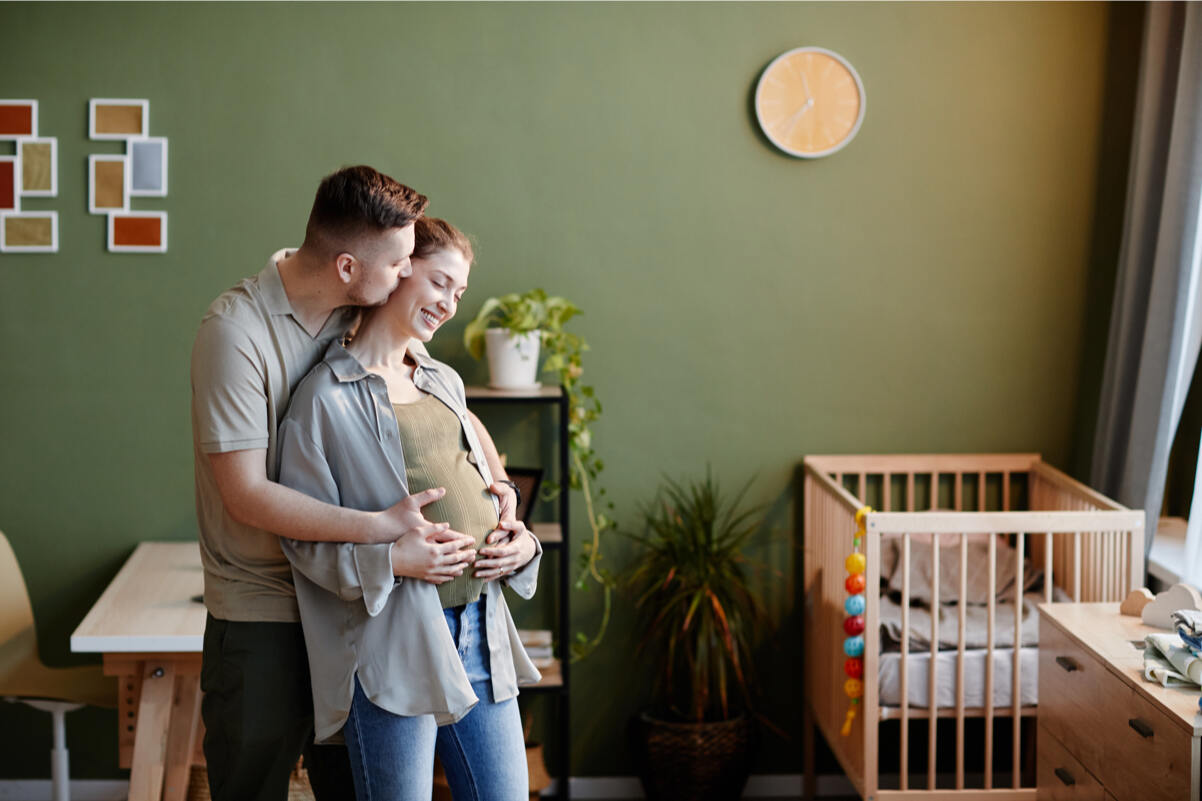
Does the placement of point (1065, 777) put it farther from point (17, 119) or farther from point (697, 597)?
point (17, 119)

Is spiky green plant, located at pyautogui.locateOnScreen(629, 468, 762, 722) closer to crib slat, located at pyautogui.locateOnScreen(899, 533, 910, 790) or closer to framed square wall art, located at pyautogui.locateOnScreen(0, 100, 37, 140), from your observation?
crib slat, located at pyautogui.locateOnScreen(899, 533, 910, 790)

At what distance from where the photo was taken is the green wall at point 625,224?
9.77ft

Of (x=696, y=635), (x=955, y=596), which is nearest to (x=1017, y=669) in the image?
(x=955, y=596)

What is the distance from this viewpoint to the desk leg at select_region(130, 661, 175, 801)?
7.35ft

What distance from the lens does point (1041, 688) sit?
2.22m

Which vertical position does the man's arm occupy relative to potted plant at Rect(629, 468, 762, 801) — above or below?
above

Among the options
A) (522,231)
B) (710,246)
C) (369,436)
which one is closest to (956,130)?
(710,246)

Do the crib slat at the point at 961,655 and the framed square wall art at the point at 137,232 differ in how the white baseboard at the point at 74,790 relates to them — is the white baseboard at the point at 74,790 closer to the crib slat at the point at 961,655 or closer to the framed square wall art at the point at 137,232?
the framed square wall art at the point at 137,232

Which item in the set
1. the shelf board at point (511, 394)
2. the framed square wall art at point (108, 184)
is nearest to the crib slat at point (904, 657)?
the shelf board at point (511, 394)

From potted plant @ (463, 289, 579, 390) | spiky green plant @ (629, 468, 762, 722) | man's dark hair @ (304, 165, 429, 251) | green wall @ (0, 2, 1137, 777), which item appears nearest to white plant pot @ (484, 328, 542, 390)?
potted plant @ (463, 289, 579, 390)

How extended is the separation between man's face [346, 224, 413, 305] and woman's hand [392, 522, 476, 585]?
1.15 feet

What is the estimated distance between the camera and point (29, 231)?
9.71 ft

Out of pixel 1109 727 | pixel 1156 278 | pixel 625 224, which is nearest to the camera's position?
pixel 1109 727

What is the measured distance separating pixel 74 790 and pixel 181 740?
1.07 metres
